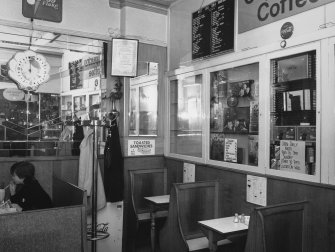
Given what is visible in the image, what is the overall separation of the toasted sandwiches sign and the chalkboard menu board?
0.14 meters

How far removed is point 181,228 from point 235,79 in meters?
1.65

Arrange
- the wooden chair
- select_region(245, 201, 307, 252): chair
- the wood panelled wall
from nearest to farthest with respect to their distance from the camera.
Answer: select_region(245, 201, 307, 252): chair, the wood panelled wall, the wooden chair

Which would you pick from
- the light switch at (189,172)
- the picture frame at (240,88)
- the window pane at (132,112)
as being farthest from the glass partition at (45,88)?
the picture frame at (240,88)

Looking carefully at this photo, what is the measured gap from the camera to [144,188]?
411 cm

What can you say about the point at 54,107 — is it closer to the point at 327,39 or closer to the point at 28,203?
the point at 28,203

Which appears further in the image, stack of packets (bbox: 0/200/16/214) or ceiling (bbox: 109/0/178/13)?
ceiling (bbox: 109/0/178/13)

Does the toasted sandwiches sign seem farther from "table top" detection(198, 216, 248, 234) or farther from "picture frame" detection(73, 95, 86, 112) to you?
"picture frame" detection(73, 95, 86, 112)

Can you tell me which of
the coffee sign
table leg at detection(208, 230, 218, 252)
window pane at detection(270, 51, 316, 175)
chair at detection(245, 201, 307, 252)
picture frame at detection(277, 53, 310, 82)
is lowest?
table leg at detection(208, 230, 218, 252)

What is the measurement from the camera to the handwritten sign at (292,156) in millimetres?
2715

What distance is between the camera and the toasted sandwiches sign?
109 inches

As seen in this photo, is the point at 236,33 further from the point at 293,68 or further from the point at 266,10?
the point at 293,68

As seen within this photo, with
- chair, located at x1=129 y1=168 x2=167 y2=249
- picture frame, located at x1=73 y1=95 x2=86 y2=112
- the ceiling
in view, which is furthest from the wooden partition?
the ceiling

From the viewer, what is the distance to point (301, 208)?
246 centimetres

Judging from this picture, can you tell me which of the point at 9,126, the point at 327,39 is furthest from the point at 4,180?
the point at 327,39
